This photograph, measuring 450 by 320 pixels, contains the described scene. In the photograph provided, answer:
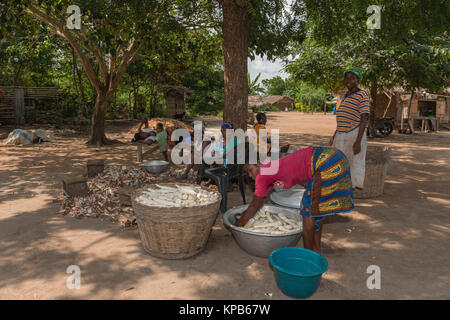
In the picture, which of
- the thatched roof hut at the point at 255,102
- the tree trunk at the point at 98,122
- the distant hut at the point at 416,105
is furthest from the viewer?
the thatched roof hut at the point at 255,102

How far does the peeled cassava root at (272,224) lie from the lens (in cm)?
330

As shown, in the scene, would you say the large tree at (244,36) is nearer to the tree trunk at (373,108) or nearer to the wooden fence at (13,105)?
the tree trunk at (373,108)

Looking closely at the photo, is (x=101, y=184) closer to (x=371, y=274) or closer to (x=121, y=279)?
(x=121, y=279)

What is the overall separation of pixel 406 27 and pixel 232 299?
16.7ft

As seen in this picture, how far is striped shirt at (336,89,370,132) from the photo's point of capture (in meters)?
3.92

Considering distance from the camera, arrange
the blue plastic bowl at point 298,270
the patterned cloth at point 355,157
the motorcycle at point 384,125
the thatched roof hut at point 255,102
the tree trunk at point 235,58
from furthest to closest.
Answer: the thatched roof hut at point 255,102, the motorcycle at point 384,125, the tree trunk at point 235,58, the patterned cloth at point 355,157, the blue plastic bowl at point 298,270

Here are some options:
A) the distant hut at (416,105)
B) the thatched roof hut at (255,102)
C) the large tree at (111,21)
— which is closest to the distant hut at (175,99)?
the distant hut at (416,105)

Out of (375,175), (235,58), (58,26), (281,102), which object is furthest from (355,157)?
(281,102)

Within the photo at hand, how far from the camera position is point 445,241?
3.63 m

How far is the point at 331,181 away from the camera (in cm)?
283

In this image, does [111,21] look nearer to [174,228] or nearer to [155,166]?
[155,166]

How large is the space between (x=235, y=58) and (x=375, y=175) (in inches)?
119

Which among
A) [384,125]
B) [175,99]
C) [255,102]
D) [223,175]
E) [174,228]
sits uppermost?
[255,102]

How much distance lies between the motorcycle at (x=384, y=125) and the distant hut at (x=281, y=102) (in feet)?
95.7
